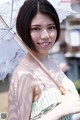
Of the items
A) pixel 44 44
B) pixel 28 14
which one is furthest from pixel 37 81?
pixel 28 14

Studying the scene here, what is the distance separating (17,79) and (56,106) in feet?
0.69

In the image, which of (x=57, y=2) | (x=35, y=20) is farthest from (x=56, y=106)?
(x=57, y=2)

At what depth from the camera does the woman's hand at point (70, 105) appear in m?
1.76

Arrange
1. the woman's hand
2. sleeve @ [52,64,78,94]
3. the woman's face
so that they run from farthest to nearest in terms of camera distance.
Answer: sleeve @ [52,64,78,94], the woman's face, the woman's hand

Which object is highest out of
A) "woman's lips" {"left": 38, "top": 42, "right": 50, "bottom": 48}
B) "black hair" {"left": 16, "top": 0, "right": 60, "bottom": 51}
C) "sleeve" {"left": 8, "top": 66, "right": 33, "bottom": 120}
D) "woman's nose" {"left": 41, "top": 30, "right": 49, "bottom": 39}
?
"black hair" {"left": 16, "top": 0, "right": 60, "bottom": 51}

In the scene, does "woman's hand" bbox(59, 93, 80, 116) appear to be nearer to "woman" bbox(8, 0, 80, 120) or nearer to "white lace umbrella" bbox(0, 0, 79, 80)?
"woman" bbox(8, 0, 80, 120)

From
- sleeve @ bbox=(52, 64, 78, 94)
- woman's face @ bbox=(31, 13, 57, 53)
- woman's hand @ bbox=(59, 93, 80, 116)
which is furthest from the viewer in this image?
sleeve @ bbox=(52, 64, 78, 94)

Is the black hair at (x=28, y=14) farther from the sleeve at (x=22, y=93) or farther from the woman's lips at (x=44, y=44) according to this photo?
the sleeve at (x=22, y=93)

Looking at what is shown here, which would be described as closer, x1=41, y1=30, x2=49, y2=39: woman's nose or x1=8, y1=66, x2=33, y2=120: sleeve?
x1=8, y1=66, x2=33, y2=120: sleeve

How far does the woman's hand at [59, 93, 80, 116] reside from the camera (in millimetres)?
1760

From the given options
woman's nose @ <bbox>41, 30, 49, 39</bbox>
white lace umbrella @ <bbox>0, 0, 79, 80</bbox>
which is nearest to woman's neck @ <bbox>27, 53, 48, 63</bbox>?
woman's nose @ <bbox>41, 30, 49, 39</bbox>

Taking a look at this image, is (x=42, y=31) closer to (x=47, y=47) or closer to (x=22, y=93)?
(x=47, y=47)

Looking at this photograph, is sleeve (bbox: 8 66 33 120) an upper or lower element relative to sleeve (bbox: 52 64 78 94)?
upper

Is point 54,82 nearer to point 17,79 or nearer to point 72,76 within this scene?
point 17,79
